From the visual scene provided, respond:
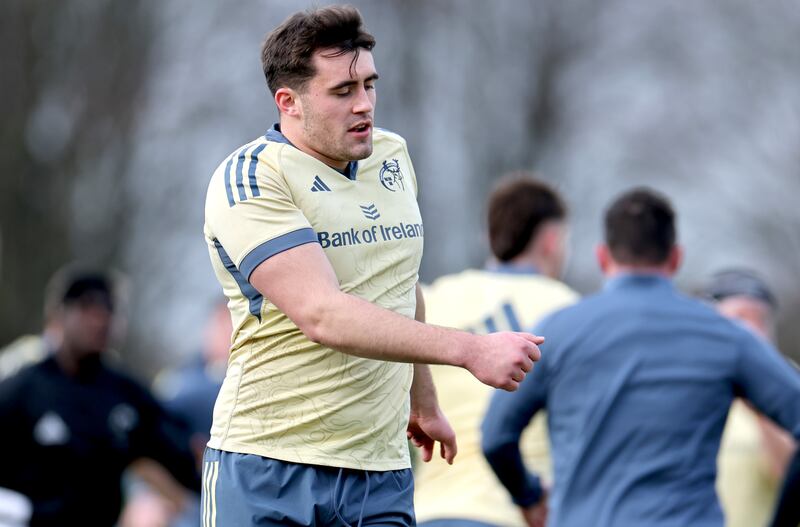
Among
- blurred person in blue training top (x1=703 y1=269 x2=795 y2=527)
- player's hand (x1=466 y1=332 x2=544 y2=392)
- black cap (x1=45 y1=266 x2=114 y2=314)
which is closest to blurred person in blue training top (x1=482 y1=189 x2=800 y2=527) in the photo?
blurred person in blue training top (x1=703 y1=269 x2=795 y2=527)

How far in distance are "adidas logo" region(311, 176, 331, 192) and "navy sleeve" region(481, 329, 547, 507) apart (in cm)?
203

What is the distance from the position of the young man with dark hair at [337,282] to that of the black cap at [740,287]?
3984mm

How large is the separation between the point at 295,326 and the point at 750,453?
411cm

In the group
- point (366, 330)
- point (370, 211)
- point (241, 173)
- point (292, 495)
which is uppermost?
point (241, 173)

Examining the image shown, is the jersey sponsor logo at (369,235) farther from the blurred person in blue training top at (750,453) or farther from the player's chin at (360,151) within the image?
the blurred person in blue training top at (750,453)

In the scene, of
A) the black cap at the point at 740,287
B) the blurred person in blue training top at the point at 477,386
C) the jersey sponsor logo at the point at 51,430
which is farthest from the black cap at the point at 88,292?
the black cap at the point at 740,287

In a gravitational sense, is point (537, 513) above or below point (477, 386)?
below

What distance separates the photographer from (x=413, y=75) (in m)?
28.8

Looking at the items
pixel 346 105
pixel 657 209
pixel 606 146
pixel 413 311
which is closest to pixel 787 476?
pixel 657 209

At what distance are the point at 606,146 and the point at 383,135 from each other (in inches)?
931

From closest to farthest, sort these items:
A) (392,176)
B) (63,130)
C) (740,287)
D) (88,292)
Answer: (392,176) < (740,287) < (88,292) < (63,130)

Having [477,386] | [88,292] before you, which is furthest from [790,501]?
[88,292]

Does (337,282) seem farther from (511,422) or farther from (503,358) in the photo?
(511,422)

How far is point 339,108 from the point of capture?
4.87 meters
